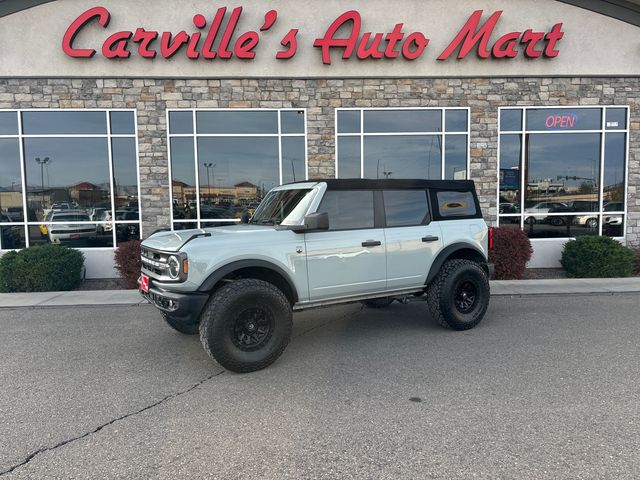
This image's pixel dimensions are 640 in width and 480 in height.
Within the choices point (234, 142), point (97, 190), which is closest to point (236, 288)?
point (234, 142)

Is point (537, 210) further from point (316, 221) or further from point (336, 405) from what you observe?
point (336, 405)

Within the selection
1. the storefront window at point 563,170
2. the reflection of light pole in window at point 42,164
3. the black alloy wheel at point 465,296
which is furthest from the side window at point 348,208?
the reflection of light pole in window at point 42,164

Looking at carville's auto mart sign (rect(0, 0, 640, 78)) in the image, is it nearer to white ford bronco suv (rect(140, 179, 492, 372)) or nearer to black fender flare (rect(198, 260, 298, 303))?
white ford bronco suv (rect(140, 179, 492, 372))

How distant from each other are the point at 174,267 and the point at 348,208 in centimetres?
218

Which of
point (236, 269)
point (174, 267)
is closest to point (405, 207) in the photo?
point (236, 269)

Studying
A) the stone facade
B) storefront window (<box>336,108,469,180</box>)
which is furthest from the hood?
storefront window (<box>336,108,469,180</box>)

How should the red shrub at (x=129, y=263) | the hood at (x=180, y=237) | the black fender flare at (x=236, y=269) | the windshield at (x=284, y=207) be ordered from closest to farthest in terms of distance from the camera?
the black fender flare at (x=236, y=269) < the hood at (x=180, y=237) < the windshield at (x=284, y=207) < the red shrub at (x=129, y=263)

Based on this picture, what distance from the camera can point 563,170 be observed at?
452 inches

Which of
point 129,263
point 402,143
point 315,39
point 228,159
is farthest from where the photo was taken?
point 402,143

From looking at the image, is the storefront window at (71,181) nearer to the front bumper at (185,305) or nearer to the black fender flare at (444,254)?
the front bumper at (185,305)

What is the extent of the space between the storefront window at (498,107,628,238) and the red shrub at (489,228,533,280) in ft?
4.74

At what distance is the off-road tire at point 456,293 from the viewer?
5.93m

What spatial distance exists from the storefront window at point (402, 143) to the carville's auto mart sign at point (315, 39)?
1.01 meters

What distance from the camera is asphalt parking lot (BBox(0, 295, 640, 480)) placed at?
9.82 ft
